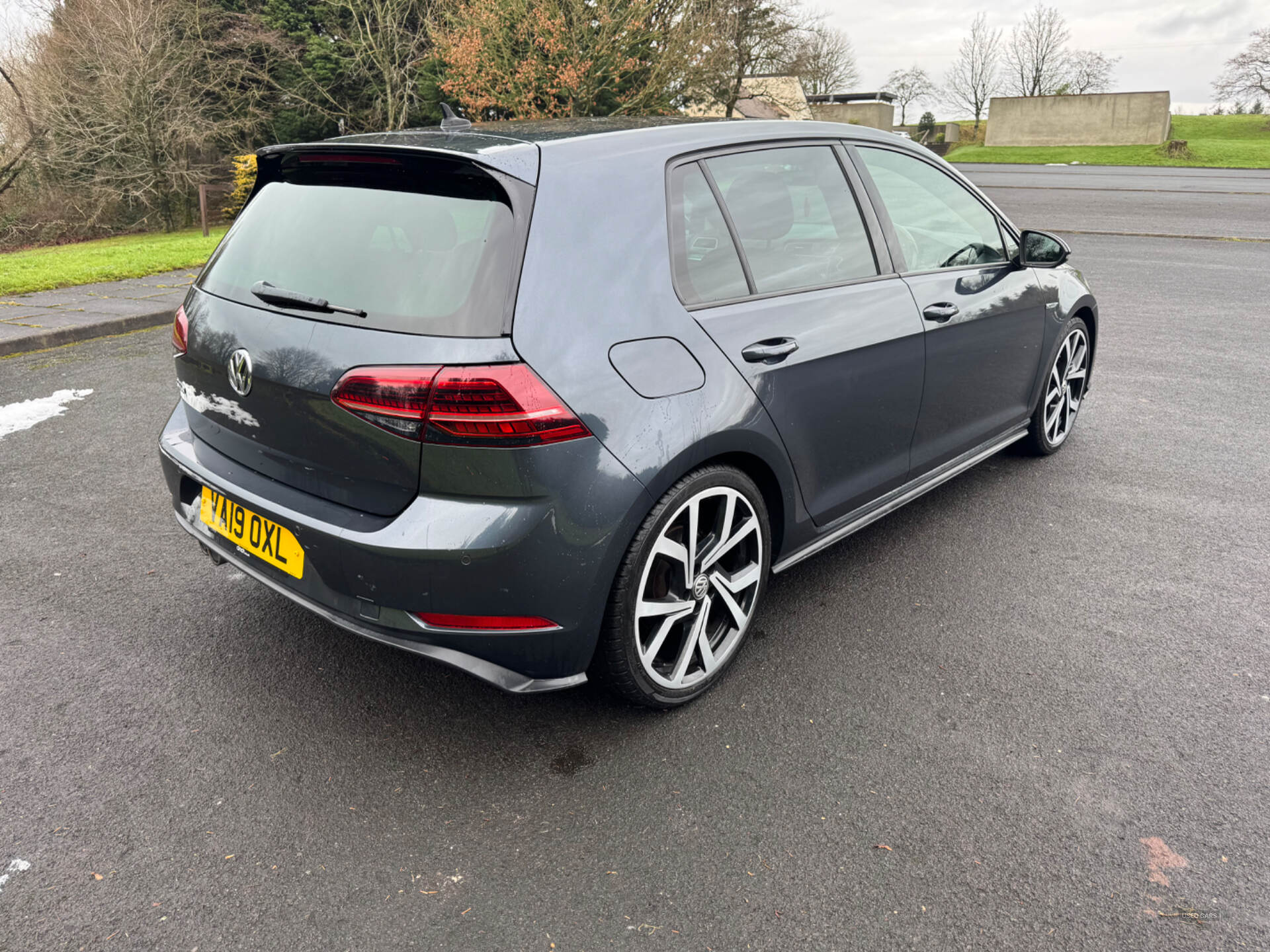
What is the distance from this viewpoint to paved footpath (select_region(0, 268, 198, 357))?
7442mm

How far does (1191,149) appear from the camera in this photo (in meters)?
38.0

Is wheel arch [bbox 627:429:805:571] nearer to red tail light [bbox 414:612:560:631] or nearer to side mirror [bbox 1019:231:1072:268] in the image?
red tail light [bbox 414:612:560:631]

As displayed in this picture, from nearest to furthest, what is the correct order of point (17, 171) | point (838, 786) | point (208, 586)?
point (838, 786) < point (208, 586) < point (17, 171)

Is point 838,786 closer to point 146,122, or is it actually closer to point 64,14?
point 146,122

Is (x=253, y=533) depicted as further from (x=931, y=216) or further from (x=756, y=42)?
(x=756, y=42)

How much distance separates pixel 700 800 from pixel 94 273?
10761mm

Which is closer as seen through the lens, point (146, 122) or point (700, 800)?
point (700, 800)

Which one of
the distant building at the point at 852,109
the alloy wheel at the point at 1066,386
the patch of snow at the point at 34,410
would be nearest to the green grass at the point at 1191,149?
the distant building at the point at 852,109

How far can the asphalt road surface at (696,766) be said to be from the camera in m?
2.06

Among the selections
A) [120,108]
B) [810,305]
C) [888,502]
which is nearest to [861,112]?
[120,108]

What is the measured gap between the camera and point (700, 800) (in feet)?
7.91

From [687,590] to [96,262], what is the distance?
39.7 ft

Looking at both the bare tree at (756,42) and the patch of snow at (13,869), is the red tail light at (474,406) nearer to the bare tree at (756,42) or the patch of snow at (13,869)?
the patch of snow at (13,869)

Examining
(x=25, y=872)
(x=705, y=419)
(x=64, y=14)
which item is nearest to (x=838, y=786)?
(x=705, y=419)
